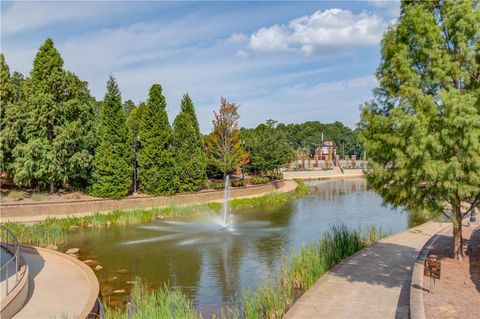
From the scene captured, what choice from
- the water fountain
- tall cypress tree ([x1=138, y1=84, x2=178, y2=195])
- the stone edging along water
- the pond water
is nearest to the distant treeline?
tall cypress tree ([x1=138, y1=84, x2=178, y2=195])

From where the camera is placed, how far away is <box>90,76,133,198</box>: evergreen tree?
37.2 m

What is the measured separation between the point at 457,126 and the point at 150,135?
107ft

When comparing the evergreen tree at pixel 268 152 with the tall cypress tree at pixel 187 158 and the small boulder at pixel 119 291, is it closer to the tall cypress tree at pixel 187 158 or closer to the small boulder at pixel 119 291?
the tall cypress tree at pixel 187 158

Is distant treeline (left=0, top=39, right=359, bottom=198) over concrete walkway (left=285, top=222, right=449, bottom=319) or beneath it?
over

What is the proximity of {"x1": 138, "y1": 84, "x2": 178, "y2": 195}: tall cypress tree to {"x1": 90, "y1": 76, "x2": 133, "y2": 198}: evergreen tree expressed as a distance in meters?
2.05

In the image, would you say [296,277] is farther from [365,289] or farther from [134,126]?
[134,126]

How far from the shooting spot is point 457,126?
35.0 feet

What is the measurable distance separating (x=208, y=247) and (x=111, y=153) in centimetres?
1751

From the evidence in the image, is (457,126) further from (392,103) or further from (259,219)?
(259,219)

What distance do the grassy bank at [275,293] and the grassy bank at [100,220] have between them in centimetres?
1160

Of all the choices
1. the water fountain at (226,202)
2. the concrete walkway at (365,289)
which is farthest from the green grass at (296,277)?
the water fountain at (226,202)

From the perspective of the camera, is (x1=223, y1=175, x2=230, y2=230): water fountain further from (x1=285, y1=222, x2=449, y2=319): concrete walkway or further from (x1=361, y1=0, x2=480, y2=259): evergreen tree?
(x1=361, y1=0, x2=480, y2=259): evergreen tree

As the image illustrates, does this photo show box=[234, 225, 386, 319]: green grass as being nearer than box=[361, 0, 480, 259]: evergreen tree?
No

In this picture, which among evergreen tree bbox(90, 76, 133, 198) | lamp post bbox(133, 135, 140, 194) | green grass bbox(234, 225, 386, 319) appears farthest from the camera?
lamp post bbox(133, 135, 140, 194)
